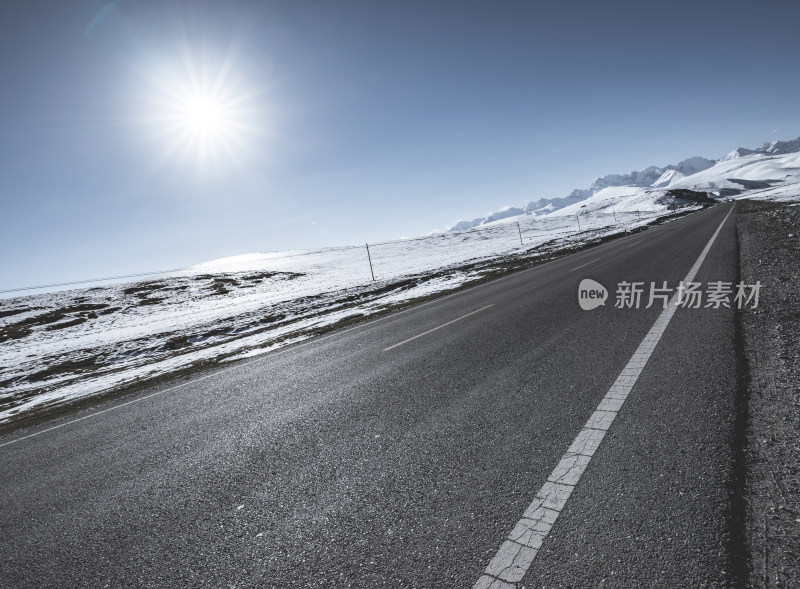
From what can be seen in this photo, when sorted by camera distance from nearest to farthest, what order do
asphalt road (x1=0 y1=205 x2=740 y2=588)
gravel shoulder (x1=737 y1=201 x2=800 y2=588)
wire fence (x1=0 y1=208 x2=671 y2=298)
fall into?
gravel shoulder (x1=737 y1=201 x2=800 y2=588) < asphalt road (x1=0 y1=205 x2=740 y2=588) < wire fence (x1=0 y1=208 x2=671 y2=298)

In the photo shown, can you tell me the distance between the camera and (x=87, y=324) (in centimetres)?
2764

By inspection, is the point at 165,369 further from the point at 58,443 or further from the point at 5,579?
→ the point at 5,579

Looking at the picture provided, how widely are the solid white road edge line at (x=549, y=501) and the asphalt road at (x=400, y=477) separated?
0.18 feet

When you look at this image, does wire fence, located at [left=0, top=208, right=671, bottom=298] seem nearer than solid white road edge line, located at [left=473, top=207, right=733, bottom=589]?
No

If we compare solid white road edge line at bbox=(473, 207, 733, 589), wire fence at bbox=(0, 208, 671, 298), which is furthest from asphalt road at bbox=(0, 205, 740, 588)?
wire fence at bbox=(0, 208, 671, 298)

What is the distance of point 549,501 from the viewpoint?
2.37 metres

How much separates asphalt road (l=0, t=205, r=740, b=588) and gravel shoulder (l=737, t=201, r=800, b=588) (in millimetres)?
116

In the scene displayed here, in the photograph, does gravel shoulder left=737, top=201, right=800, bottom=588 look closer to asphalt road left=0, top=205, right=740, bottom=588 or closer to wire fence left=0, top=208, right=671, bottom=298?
asphalt road left=0, top=205, right=740, bottom=588

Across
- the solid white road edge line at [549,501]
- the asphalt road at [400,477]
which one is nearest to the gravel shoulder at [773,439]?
the asphalt road at [400,477]

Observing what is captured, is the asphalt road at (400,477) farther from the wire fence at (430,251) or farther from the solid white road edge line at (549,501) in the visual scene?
the wire fence at (430,251)

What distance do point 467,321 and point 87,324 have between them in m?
30.8

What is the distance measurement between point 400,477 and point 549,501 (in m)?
1.07

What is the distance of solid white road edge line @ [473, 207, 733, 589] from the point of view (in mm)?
1912

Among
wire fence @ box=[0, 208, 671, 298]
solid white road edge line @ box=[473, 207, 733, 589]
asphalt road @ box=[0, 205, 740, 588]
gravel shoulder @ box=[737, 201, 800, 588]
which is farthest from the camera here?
wire fence @ box=[0, 208, 671, 298]
